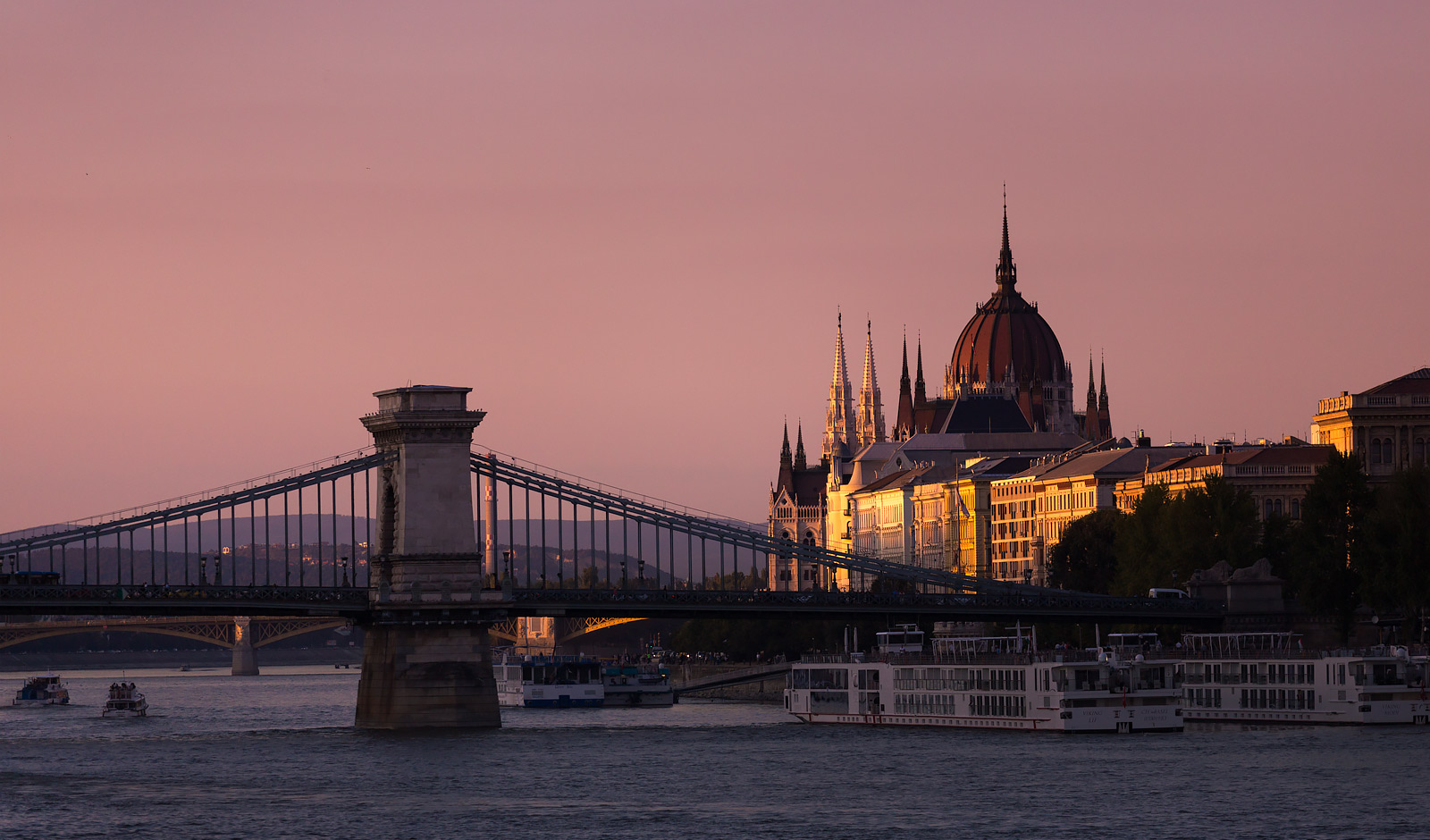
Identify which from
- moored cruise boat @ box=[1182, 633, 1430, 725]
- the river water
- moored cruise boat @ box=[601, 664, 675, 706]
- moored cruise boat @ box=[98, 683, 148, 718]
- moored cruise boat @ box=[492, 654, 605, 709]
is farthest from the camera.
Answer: moored cruise boat @ box=[601, 664, 675, 706]

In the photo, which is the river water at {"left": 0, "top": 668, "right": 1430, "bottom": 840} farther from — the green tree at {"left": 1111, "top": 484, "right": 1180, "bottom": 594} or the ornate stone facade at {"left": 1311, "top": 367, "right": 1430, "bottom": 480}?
the ornate stone facade at {"left": 1311, "top": 367, "right": 1430, "bottom": 480}

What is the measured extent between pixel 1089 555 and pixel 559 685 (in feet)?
90.3

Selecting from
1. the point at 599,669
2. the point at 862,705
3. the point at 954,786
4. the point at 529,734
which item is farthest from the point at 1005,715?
the point at 599,669

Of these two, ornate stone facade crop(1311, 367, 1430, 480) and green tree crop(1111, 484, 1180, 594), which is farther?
ornate stone facade crop(1311, 367, 1430, 480)

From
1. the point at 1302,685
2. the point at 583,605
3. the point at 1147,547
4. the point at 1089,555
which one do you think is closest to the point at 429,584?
the point at 583,605

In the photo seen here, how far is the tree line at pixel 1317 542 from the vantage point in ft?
367

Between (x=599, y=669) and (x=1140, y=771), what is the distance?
72.8 meters

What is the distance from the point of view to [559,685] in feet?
488

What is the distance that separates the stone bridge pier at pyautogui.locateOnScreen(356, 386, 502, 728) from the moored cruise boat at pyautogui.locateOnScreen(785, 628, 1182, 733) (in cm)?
1551

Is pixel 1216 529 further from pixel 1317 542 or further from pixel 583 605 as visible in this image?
pixel 583 605

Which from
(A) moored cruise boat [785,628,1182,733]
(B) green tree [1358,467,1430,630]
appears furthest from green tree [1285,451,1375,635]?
(A) moored cruise boat [785,628,1182,733]

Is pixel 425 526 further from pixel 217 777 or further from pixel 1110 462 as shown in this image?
pixel 1110 462

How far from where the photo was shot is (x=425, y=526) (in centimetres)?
9975

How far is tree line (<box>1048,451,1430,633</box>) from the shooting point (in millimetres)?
111875
